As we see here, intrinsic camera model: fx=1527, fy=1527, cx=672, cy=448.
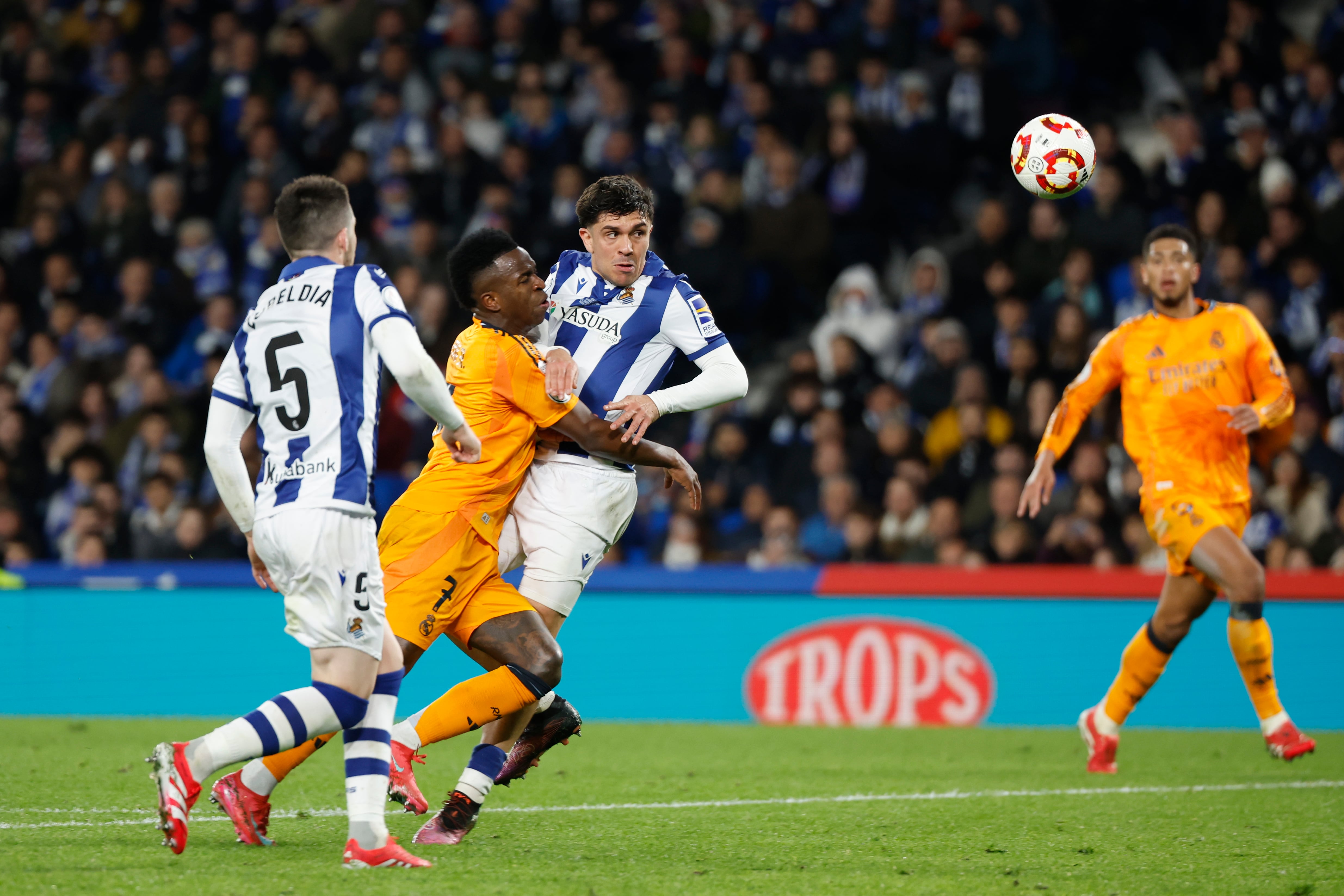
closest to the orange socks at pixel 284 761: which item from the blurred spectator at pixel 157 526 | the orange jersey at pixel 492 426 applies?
the orange jersey at pixel 492 426

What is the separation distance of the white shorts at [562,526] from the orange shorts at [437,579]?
0.96ft

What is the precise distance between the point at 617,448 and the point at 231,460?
58.7 inches

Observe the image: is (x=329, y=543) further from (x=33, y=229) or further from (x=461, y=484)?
(x=33, y=229)

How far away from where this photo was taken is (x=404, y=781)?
17.7 ft

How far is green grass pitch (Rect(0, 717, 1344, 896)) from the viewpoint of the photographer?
437 cm

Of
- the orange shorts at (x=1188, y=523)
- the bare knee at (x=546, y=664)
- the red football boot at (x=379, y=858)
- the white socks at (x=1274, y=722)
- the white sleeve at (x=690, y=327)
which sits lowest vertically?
the red football boot at (x=379, y=858)

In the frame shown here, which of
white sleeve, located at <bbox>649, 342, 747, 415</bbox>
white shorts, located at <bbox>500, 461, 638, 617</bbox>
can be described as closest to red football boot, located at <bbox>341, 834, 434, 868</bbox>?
white shorts, located at <bbox>500, 461, 638, 617</bbox>

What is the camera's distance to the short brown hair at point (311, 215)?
15.2 feet

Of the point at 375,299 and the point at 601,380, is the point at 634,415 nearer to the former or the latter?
the point at 601,380

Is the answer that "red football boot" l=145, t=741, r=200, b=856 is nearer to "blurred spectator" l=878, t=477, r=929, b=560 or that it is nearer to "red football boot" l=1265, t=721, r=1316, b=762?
"red football boot" l=1265, t=721, r=1316, b=762

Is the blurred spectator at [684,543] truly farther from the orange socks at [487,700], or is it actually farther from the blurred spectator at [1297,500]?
the orange socks at [487,700]

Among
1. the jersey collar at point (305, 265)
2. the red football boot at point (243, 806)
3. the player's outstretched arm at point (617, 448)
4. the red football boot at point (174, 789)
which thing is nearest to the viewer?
the red football boot at point (174, 789)

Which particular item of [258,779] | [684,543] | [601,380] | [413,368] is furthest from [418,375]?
[684,543]

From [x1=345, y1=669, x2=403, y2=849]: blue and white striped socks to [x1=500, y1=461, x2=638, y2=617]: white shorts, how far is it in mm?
1098
